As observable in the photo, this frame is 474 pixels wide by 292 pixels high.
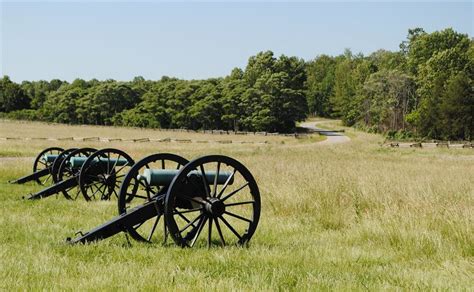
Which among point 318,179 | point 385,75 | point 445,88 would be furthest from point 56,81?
point 318,179

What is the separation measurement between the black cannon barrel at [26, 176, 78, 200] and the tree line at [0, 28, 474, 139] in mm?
58321

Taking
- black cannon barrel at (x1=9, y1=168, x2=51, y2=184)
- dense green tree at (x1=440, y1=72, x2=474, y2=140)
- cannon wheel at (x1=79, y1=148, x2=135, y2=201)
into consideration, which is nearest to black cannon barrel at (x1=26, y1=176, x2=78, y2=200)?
cannon wheel at (x1=79, y1=148, x2=135, y2=201)

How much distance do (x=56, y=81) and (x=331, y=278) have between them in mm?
184244

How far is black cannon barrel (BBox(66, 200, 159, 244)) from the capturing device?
6.70 meters

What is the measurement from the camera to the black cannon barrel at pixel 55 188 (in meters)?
11.8

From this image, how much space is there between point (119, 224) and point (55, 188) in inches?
225

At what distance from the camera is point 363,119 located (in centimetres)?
10856

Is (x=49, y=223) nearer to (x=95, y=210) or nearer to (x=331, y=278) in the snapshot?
(x=95, y=210)

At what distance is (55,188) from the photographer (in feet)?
38.9

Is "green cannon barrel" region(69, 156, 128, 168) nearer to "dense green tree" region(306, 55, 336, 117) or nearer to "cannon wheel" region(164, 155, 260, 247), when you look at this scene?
"cannon wheel" region(164, 155, 260, 247)

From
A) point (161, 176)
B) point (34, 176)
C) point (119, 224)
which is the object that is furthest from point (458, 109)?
point (119, 224)

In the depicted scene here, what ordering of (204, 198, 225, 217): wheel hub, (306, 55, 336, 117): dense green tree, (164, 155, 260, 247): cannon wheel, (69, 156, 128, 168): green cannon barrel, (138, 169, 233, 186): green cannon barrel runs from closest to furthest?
(164, 155, 260, 247): cannon wheel
(204, 198, 225, 217): wheel hub
(138, 169, 233, 186): green cannon barrel
(69, 156, 128, 168): green cannon barrel
(306, 55, 336, 117): dense green tree

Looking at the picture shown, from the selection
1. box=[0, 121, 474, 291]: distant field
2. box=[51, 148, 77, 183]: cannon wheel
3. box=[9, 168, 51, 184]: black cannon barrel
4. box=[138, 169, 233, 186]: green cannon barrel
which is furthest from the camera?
box=[9, 168, 51, 184]: black cannon barrel

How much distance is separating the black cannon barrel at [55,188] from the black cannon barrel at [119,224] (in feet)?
17.8
